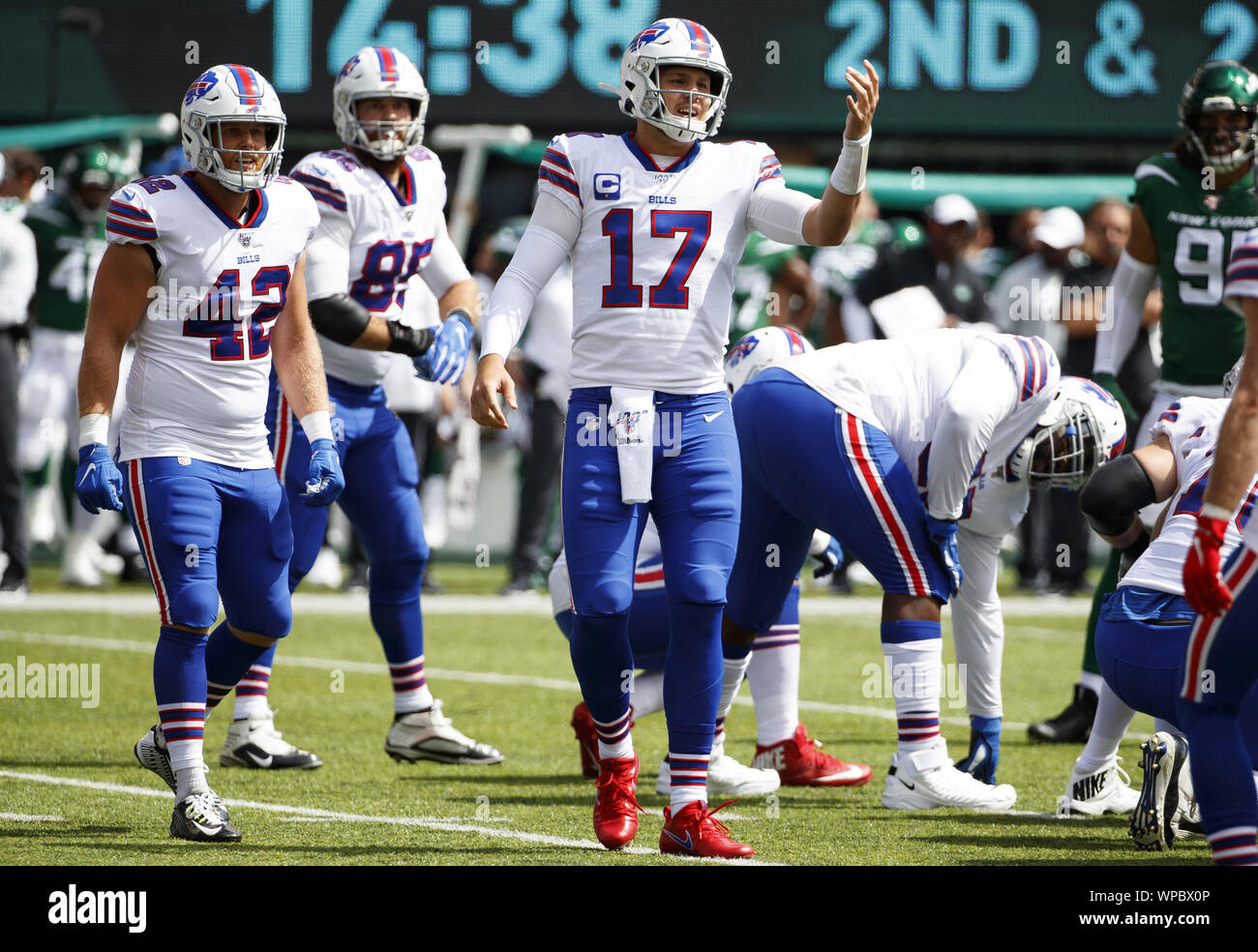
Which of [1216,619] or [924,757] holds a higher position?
[1216,619]

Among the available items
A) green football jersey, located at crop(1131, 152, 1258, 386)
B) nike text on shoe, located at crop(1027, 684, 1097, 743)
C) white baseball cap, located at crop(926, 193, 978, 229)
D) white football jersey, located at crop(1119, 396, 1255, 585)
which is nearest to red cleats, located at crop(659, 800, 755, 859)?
white football jersey, located at crop(1119, 396, 1255, 585)

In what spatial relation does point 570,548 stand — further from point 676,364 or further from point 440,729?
point 440,729

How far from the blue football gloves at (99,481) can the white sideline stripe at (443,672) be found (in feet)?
10.5

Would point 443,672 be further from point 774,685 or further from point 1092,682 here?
point 1092,682

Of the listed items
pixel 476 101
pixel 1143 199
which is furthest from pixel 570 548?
pixel 476 101

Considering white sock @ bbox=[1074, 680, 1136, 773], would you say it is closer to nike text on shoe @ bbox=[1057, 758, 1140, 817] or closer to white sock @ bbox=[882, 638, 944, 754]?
nike text on shoe @ bbox=[1057, 758, 1140, 817]

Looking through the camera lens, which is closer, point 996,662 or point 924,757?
point 924,757

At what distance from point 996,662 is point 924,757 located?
0.52m

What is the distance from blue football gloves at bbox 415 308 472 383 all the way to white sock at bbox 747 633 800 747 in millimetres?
1260

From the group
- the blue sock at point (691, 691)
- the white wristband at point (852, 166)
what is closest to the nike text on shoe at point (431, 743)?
the blue sock at point (691, 691)

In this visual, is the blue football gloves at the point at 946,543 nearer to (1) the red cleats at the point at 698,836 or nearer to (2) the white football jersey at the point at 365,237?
(1) the red cleats at the point at 698,836

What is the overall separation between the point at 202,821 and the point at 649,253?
5.83 feet

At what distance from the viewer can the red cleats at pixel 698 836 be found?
4664 mm

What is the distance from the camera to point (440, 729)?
20.8 ft
